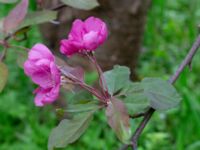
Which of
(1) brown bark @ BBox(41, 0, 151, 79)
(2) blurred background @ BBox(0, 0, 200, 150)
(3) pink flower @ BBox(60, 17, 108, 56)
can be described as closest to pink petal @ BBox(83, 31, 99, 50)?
(3) pink flower @ BBox(60, 17, 108, 56)

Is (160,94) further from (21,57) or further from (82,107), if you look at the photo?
(21,57)

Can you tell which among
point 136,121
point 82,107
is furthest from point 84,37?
point 136,121

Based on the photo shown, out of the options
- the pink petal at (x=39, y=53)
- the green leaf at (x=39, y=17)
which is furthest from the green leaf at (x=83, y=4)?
the pink petal at (x=39, y=53)

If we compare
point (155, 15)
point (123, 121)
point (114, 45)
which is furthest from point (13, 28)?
point (155, 15)

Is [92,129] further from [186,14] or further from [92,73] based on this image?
[186,14]

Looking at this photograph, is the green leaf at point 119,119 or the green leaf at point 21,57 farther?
the green leaf at point 21,57

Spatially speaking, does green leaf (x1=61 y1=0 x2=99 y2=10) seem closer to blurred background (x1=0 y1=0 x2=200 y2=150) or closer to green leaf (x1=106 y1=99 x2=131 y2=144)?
green leaf (x1=106 y1=99 x2=131 y2=144)

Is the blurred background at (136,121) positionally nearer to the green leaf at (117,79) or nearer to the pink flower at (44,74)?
the green leaf at (117,79)
